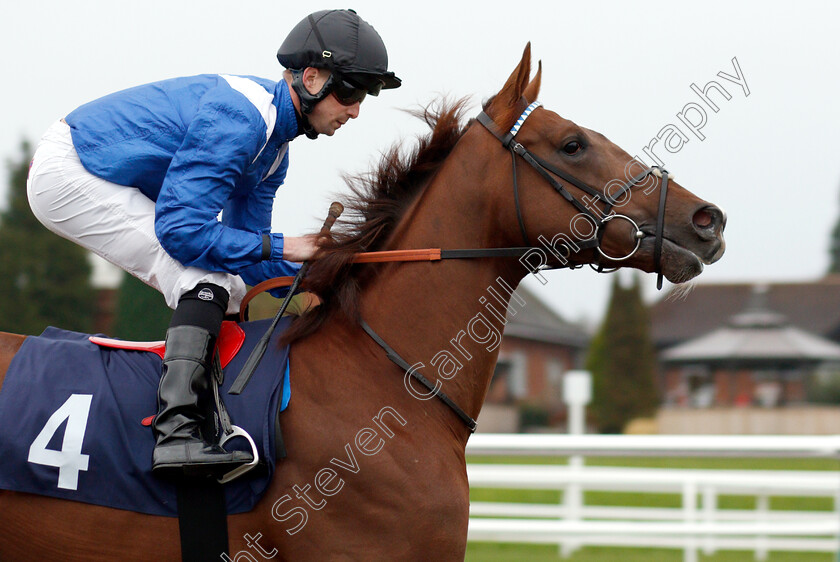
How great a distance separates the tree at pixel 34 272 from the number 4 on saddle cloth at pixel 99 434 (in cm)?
2495

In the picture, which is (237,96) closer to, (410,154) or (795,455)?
(410,154)

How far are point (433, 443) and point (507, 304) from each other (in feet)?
1.84

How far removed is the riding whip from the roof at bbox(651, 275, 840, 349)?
43918 millimetres

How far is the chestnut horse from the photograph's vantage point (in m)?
2.67

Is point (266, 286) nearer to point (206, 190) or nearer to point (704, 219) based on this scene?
point (206, 190)

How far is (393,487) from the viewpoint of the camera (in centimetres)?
268

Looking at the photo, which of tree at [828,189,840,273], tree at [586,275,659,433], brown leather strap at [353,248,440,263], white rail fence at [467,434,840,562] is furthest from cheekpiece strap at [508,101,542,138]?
tree at [828,189,840,273]

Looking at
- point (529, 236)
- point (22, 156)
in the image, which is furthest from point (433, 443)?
point (22, 156)

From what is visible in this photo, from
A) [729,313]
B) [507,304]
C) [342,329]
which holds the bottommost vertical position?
[342,329]

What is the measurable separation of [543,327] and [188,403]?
44.6m

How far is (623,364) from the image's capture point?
110 ft

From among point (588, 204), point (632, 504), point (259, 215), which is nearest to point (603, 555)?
point (259, 215)

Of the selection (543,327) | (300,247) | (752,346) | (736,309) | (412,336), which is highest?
(736,309)

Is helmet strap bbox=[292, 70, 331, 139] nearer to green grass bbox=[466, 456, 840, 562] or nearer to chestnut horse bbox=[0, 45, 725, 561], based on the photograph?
chestnut horse bbox=[0, 45, 725, 561]
